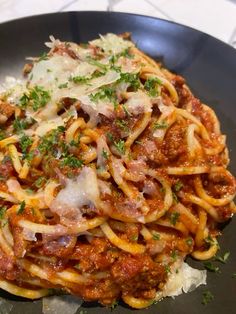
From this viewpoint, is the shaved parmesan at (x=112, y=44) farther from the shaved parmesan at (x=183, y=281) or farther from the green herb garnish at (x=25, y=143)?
the shaved parmesan at (x=183, y=281)

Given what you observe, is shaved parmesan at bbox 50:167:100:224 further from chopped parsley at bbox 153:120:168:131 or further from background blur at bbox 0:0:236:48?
background blur at bbox 0:0:236:48

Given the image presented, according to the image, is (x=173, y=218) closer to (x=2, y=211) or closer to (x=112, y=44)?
(x=2, y=211)

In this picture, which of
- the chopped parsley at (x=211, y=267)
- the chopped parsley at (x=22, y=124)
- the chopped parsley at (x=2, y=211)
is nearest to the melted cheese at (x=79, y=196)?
the chopped parsley at (x=2, y=211)

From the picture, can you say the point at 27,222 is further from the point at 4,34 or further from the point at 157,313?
the point at 4,34

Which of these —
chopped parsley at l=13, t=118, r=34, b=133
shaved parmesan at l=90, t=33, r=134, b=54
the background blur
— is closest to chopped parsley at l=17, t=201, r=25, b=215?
chopped parsley at l=13, t=118, r=34, b=133

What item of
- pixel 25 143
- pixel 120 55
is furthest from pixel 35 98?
pixel 120 55

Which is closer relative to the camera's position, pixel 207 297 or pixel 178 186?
pixel 207 297

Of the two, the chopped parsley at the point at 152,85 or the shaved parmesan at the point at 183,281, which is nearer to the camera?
the shaved parmesan at the point at 183,281
